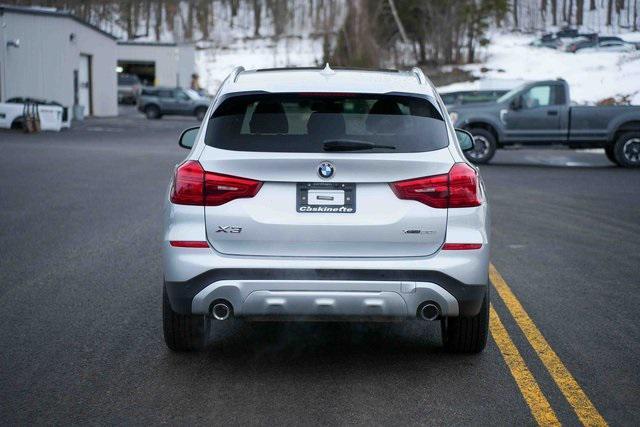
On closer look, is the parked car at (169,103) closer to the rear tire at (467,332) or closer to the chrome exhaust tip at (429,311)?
the rear tire at (467,332)

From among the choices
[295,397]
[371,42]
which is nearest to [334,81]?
[295,397]

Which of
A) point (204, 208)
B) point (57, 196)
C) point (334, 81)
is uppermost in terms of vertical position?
point (334, 81)

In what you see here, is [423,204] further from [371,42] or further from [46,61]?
[371,42]

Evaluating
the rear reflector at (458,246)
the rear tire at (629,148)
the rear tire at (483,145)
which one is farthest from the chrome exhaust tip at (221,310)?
the rear tire at (629,148)

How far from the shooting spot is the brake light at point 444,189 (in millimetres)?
5012

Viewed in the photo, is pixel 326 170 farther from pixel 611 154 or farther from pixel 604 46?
pixel 604 46

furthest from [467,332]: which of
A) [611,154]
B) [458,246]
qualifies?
[611,154]

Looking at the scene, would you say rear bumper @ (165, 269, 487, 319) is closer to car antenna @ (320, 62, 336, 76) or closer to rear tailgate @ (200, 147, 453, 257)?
rear tailgate @ (200, 147, 453, 257)

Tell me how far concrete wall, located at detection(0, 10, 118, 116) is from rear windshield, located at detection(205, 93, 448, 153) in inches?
1508

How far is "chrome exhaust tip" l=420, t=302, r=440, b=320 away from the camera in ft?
16.7

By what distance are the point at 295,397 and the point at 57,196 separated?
1039 centimetres

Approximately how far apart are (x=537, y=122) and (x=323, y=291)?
1904 centimetres

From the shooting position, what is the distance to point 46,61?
44.0 m

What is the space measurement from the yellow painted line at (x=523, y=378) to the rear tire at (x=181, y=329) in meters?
1.88
